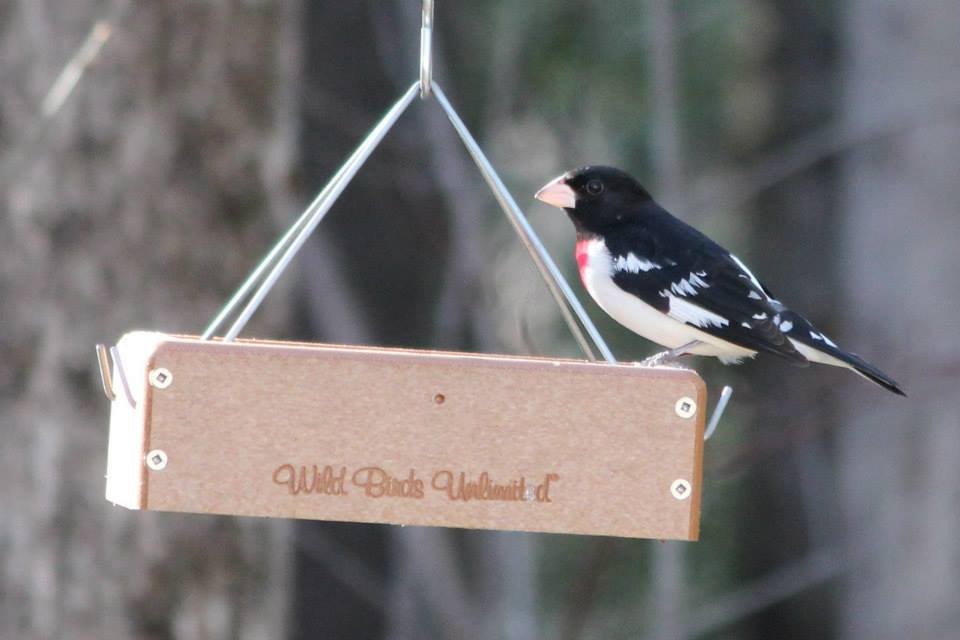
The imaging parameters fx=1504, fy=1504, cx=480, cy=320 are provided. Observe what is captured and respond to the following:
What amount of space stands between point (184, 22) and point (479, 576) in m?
4.37

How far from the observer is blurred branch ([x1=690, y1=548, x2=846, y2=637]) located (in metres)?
8.48

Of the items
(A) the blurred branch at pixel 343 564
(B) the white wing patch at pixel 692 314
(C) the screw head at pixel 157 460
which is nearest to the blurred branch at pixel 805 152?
(A) the blurred branch at pixel 343 564

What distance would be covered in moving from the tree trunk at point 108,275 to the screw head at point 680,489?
237 cm

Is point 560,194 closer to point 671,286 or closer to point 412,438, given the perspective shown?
point 671,286

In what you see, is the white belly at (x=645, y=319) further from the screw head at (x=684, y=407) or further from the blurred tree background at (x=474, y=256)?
the screw head at (x=684, y=407)

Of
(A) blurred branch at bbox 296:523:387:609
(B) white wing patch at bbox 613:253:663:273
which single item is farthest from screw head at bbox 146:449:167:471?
(A) blurred branch at bbox 296:523:387:609

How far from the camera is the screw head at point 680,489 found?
307cm

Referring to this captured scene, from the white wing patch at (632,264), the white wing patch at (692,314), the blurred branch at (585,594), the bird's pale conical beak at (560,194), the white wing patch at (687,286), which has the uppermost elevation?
the bird's pale conical beak at (560,194)

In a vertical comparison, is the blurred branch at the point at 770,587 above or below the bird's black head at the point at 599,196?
below

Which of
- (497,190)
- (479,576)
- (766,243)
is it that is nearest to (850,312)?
(766,243)

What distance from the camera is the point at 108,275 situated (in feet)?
16.6

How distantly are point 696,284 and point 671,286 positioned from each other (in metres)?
0.08

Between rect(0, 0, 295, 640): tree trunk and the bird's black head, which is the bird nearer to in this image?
the bird's black head

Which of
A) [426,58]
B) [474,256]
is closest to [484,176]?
[426,58]
